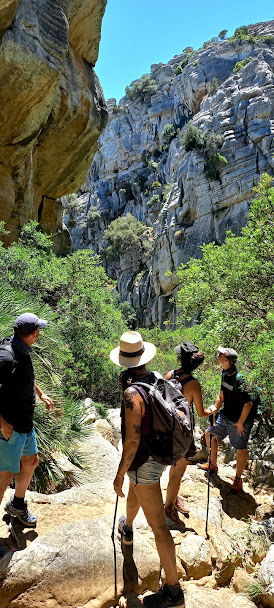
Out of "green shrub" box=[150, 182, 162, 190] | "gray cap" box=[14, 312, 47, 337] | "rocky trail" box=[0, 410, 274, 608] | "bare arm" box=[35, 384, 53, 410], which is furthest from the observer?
"green shrub" box=[150, 182, 162, 190]

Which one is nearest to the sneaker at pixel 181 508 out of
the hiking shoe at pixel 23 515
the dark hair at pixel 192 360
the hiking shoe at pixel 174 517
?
the hiking shoe at pixel 174 517

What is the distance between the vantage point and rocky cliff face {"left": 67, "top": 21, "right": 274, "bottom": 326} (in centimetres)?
2989

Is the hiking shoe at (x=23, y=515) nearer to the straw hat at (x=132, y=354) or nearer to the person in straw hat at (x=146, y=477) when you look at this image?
the person in straw hat at (x=146, y=477)

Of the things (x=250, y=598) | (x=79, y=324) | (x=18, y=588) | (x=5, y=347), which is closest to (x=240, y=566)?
(x=250, y=598)

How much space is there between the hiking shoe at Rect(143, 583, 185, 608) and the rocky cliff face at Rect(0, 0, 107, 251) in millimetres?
12211

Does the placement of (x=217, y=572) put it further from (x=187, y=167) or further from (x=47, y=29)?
(x=187, y=167)

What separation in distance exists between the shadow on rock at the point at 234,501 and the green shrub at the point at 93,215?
51.1m

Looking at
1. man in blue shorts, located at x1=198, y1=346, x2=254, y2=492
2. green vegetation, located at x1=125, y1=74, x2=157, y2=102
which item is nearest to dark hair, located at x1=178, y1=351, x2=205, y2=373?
man in blue shorts, located at x1=198, y1=346, x2=254, y2=492

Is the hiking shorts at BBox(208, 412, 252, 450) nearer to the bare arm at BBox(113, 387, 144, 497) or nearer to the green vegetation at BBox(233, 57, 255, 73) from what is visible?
the bare arm at BBox(113, 387, 144, 497)

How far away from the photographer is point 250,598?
8.75 feet

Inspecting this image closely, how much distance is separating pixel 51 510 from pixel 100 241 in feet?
163

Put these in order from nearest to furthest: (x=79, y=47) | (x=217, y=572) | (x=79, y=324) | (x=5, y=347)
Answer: (x=5, y=347) < (x=217, y=572) < (x=79, y=324) < (x=79, y=47)

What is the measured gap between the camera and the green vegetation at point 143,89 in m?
57.2

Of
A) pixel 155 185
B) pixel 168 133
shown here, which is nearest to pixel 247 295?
pixel 155 185
